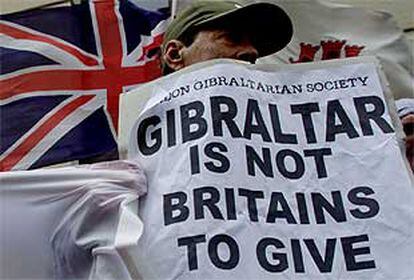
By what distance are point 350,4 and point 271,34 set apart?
303 centimetres

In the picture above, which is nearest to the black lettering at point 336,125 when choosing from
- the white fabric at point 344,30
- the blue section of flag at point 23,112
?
the white fabric at point 344,30

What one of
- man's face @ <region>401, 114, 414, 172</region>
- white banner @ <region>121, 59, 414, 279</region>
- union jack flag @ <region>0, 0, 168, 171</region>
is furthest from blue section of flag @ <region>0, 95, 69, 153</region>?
white banner @ <region>121, 59, 414, 279</region>

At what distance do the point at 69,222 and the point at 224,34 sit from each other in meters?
0.88

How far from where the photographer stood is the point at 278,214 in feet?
9.01

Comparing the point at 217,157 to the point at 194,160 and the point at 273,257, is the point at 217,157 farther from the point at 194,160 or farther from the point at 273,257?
the point at 273,257

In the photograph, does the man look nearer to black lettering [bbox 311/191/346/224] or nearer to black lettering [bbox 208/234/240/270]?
black lettering [bbox 311/191/346/224]

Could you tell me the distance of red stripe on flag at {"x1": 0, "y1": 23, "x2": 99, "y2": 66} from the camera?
6.35 metres

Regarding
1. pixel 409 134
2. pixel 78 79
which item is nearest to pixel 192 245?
pixel 409 134

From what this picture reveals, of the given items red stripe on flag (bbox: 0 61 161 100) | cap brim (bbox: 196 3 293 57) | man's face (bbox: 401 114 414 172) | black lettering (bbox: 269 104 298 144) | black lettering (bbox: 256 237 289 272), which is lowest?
black lettering (bbox: 256 237 289 272)

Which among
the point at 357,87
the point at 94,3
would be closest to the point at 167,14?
the point at 94,3

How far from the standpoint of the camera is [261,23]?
342 centimetres

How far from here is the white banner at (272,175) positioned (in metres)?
2.68

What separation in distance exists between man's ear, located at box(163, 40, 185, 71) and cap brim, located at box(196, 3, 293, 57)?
0.10m

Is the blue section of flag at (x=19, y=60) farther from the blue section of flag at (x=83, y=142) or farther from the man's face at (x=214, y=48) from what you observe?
the man's face at (x=214, y=48)
